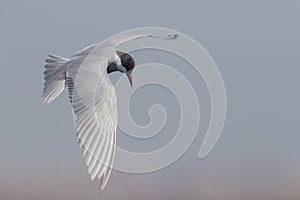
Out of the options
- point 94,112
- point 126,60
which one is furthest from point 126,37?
point 94,112

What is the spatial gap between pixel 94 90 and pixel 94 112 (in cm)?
11

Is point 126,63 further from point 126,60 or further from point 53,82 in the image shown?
point 53,82

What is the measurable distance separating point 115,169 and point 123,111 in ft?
0.92

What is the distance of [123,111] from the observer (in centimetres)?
250

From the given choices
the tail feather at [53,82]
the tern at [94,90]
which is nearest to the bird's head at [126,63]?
the tern at [94,90]

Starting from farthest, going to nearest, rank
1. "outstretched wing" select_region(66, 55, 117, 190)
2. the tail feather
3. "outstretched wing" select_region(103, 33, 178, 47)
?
"outstretched wing" select_region(103, 33, 178, 47)
the tail feather
"outstretched wing" select_region(66, 55, 117, 190)

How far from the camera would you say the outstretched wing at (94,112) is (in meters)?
2.32

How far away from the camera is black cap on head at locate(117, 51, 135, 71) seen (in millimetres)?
3070

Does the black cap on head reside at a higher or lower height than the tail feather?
higher

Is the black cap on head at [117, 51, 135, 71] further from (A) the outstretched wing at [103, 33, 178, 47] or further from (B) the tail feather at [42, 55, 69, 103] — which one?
(B) the tail feather at [42, 55, 69, 103]

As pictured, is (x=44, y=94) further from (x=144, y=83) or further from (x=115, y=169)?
(x=115, y=169)

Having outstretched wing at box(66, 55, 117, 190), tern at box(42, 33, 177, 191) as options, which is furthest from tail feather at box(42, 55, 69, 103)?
outstretched wing at box(66, 55, 117, 190)

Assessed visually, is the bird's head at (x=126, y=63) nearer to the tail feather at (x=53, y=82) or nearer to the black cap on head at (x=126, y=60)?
the black cap on head at (x=126, y=60)

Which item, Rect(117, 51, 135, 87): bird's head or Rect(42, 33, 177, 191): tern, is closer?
Rect(42, 33, 177, 191): tern
